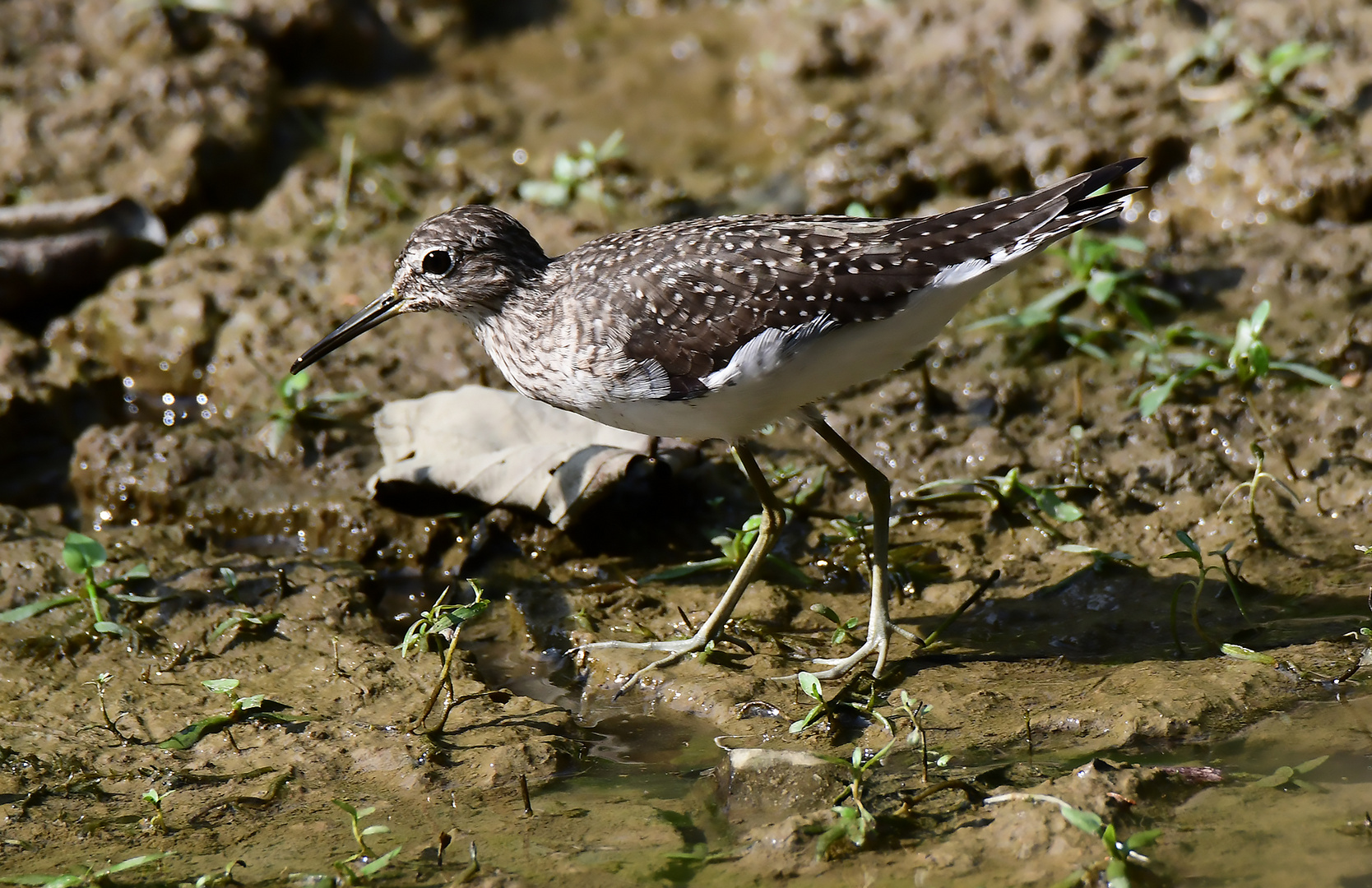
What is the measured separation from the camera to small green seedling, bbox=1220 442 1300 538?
4977 mm

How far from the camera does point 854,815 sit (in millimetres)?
3645

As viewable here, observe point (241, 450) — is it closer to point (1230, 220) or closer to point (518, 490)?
point (518, 490)

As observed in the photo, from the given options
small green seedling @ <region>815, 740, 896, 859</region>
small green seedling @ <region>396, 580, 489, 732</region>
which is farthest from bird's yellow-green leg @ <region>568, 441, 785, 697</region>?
small green seedling @ <region>815, 740, 896, 859</region>

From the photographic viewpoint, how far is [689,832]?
381cm

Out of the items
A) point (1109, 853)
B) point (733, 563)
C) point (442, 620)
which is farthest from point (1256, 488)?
point (442, 620)

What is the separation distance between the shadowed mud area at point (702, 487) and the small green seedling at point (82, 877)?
0.29ft

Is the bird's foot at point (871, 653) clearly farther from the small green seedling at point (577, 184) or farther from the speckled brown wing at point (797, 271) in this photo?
the small green seedling at point (577, 184)

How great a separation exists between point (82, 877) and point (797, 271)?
302cm

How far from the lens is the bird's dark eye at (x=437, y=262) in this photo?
521cm

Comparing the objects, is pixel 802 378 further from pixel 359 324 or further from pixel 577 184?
pixel 577 184

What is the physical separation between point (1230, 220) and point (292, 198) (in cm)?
540

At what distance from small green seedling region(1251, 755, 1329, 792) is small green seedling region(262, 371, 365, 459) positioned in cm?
431

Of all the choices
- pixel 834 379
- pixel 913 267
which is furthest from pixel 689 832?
pixel 913 267

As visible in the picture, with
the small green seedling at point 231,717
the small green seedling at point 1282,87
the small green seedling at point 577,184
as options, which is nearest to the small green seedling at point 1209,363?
the small green seedling at point 1282,87
